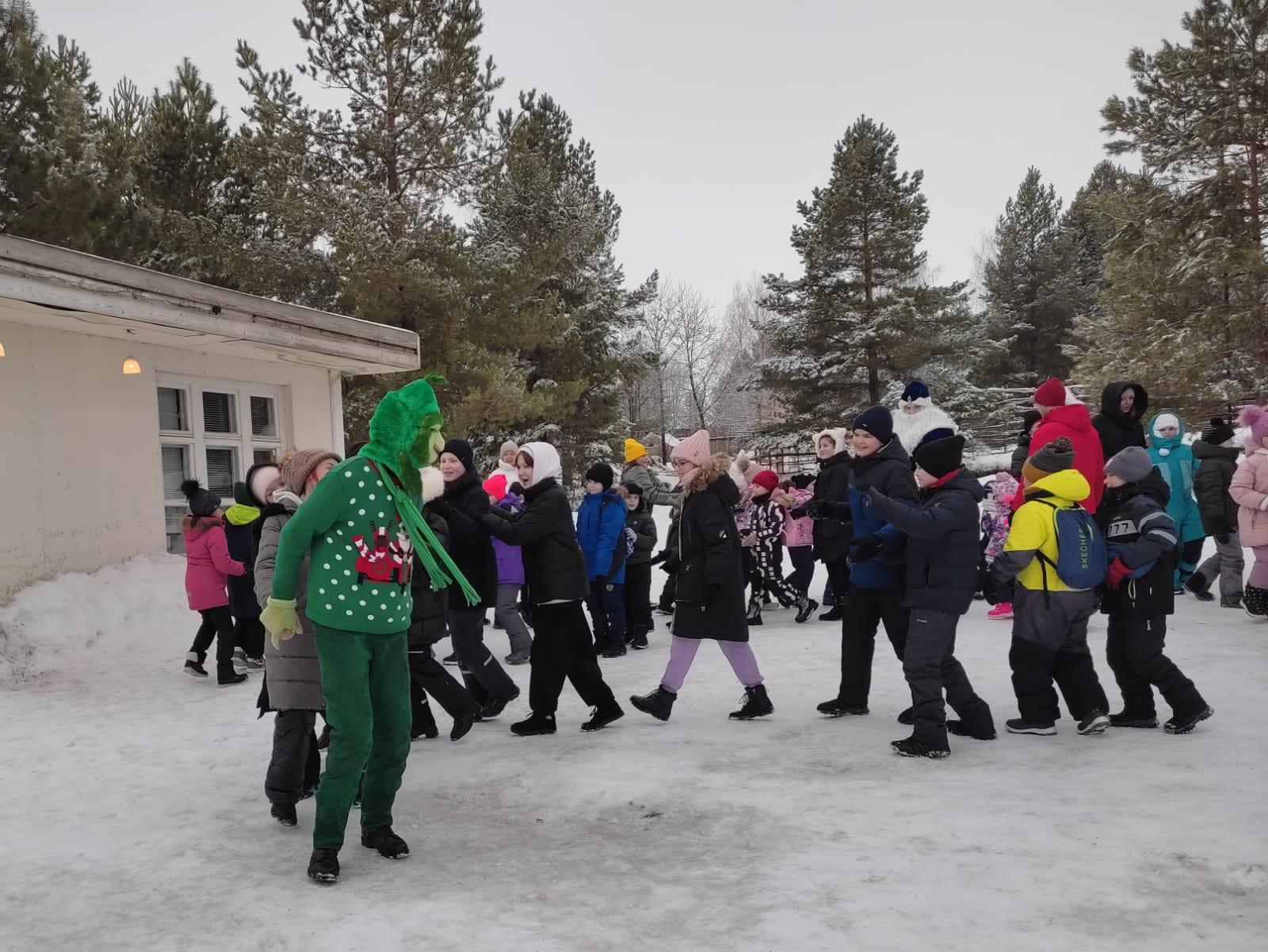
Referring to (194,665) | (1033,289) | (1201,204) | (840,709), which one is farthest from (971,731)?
(1033,289)

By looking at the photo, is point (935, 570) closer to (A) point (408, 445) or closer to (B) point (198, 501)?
(A) point (408, 445)

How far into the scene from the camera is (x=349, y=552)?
362 cm

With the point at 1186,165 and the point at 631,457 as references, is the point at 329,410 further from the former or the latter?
the point at 1186,165

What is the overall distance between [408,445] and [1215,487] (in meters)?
8.60

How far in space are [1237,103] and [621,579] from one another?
18604mm

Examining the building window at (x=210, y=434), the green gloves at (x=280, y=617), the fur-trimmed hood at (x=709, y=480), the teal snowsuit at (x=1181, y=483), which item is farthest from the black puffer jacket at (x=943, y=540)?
the building window at (x=210, y=434)

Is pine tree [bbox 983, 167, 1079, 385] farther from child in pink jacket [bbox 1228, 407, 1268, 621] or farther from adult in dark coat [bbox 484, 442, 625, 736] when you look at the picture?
adult in dark coat [bbox 484, 442, 625, 736]

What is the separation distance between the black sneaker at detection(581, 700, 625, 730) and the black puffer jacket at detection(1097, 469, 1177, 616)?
2.86 metres

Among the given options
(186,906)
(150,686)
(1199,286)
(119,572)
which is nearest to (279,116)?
(119,572)

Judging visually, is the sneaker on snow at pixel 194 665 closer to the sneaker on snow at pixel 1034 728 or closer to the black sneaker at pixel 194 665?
the black sneaker at pixel 194 665

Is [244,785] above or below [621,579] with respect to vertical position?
below

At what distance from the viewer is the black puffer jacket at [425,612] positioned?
17.1 ft

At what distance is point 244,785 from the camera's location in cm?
483

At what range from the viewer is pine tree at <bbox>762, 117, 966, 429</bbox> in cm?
2608
